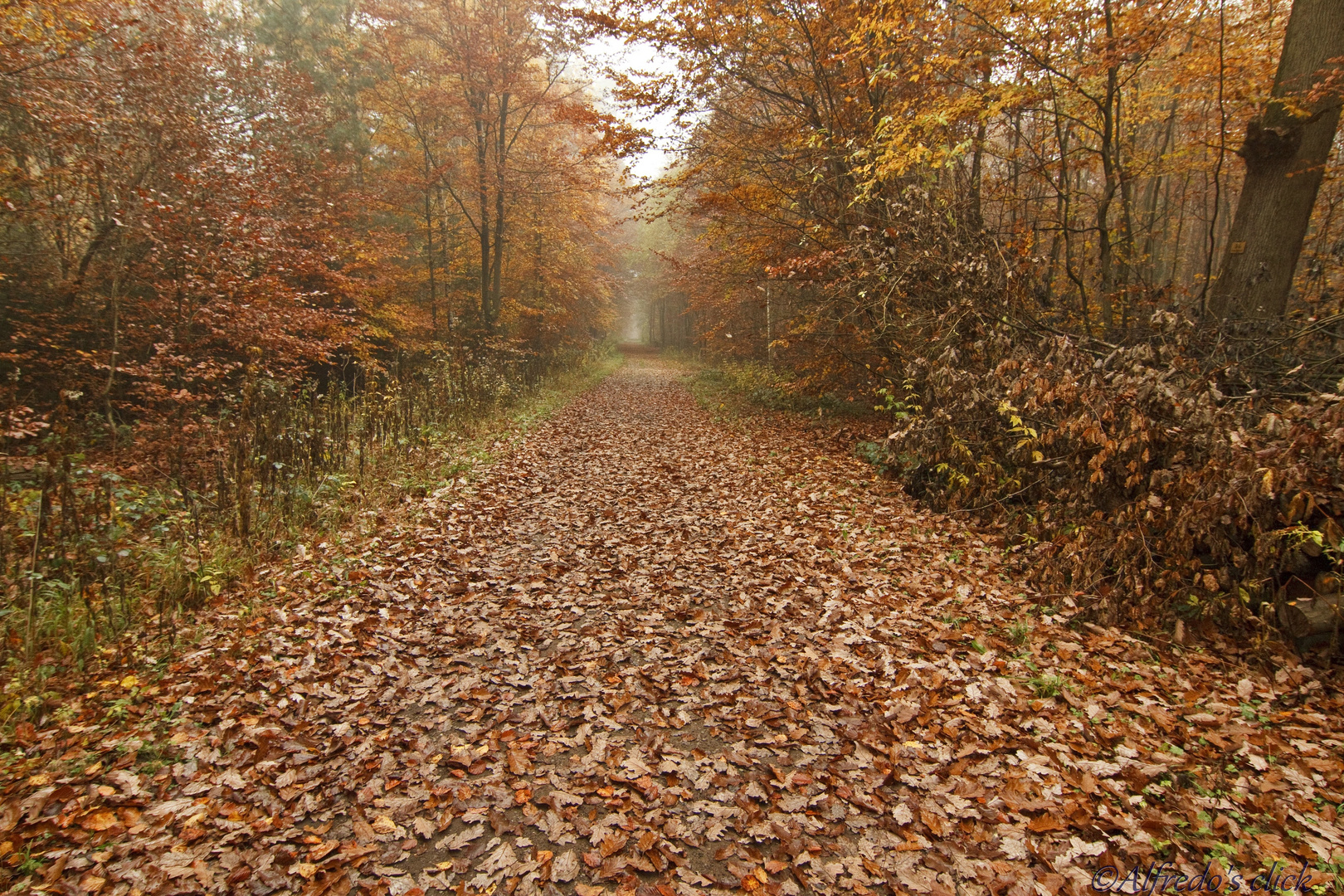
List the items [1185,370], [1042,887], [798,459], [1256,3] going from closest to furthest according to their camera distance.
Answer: [1042,887]
[1185,370]
[1256,3]
[798,459]

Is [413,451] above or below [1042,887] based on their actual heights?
above

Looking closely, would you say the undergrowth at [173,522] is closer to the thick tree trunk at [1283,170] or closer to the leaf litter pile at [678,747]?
the leaf litter pile at [678,747]

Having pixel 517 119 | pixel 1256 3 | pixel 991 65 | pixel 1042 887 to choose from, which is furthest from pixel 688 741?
pixel 517 119

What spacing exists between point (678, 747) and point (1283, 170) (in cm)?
890

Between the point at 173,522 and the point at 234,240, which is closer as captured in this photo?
the point at 173,522

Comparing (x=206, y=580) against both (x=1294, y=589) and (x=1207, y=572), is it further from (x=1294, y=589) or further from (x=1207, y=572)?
(x=1294, y=589)

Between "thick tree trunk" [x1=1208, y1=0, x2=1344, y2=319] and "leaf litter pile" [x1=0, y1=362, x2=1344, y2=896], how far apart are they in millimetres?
4656

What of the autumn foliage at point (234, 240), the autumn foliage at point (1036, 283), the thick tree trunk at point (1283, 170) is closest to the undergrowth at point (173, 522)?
the autumn foliage at point (234, 240)

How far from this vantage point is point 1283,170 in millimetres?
6574

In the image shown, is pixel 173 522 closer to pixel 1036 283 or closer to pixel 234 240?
pixel 234 240

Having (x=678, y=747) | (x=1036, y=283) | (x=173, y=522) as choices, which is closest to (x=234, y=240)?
→ (x=173, y=522)

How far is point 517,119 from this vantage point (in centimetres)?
1933

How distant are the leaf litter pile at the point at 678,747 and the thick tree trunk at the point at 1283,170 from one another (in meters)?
4.66

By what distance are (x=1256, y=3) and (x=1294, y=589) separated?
10776 mm
